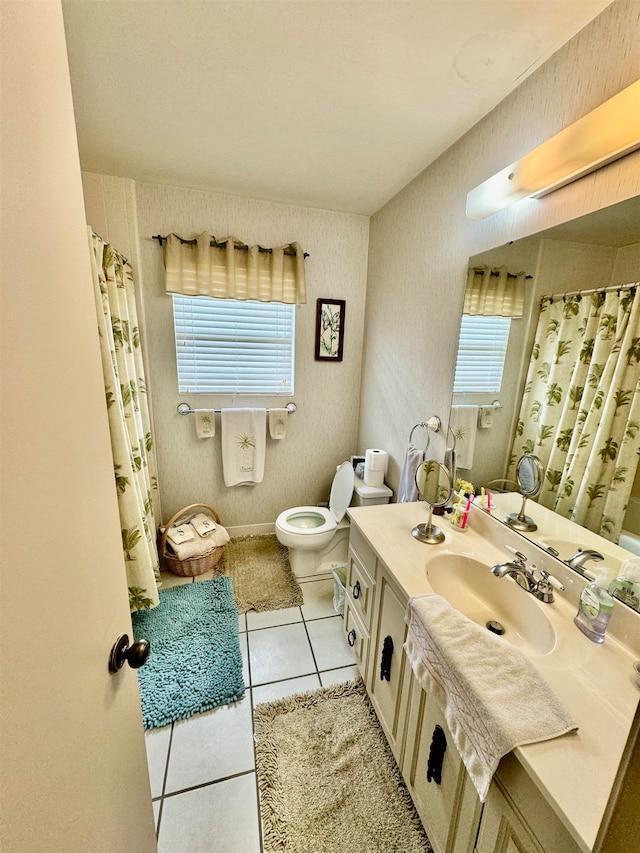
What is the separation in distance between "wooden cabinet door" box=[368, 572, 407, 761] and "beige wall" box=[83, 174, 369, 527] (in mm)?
1497

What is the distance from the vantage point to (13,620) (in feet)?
1.18

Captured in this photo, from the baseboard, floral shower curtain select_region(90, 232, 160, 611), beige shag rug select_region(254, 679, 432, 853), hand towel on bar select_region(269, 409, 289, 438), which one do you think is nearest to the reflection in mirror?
beige shag rug select_region(254, 679, 432, 853)

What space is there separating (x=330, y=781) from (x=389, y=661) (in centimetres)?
46

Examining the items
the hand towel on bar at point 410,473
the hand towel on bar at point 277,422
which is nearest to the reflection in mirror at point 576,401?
the hand towel on bar at point 410,473

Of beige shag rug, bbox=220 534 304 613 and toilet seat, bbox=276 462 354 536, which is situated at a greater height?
toilet seat, bbox=276 462 354 536

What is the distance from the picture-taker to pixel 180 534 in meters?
2.25

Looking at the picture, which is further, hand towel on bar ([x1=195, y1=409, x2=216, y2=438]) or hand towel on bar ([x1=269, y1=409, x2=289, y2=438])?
hand towel on bar ([x1=269, y1=409, x2=289, y2=438])

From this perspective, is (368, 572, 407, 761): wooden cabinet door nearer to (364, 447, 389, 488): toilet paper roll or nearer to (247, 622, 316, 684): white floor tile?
(247, 622, 316, 684): white floor tile

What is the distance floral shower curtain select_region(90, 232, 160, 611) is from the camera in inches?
54.6

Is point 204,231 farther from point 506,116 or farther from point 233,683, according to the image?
point 233,683

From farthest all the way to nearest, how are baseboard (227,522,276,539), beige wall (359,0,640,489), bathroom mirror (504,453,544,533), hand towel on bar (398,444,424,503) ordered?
baseboard (227,522,276,539) < hand towel on bar (398,444,424,503) < bathroom mirror (504,453,544,533) < beige wall (359,0,640,489)

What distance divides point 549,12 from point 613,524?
147 centimetres

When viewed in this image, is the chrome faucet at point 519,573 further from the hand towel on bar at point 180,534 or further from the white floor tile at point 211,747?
the hand towel on bar at point 180,534

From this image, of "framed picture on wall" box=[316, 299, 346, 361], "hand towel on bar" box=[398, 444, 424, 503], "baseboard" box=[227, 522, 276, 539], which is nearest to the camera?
"hand towel on bar" box=[398, 444, 424, 503]
